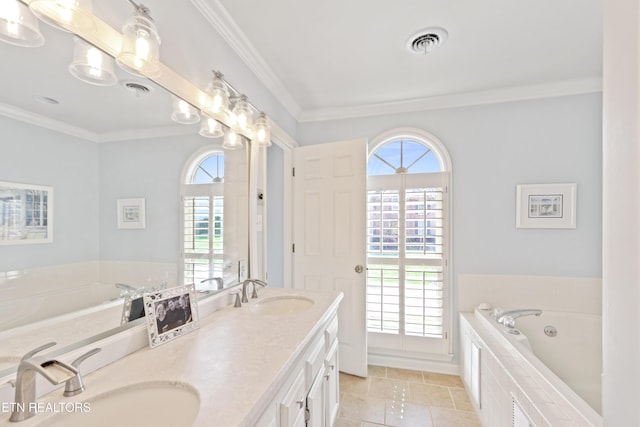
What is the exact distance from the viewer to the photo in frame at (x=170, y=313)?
3.19 feet

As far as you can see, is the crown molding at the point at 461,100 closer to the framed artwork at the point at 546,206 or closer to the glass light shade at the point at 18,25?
the framed artwork at the point at 546,206

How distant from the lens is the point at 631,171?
0.53 metres

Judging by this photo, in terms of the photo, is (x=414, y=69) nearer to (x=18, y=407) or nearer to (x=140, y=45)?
(x=140, y=45)

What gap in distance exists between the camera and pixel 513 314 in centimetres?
212

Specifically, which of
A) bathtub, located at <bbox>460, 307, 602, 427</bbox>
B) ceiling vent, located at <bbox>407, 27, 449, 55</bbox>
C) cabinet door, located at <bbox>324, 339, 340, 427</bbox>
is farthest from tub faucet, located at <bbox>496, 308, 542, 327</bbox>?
ceiling vent, located at <bbox>407, 27, 449, 55</bbox>

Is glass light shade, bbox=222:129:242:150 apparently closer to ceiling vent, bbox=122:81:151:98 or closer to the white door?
ceiling vent, bbox=122:81:151:98

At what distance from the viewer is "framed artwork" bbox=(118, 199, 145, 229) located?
40.0 inches

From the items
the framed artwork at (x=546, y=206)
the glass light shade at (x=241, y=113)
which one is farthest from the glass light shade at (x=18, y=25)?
the framed artwork at (x=546, y=206)

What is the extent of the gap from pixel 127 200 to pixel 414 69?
2024 mm

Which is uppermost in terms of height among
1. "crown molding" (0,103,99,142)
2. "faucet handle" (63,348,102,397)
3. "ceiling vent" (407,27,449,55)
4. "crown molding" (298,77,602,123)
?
"ceiling vent" (407,27,449,55)

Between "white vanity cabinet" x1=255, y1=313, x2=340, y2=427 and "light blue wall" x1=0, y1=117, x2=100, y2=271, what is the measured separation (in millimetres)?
769

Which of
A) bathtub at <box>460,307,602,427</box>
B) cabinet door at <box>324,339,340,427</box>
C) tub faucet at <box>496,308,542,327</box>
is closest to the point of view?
bathtub at <box>460,307,602,427</box>

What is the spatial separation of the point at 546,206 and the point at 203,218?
2.63 m

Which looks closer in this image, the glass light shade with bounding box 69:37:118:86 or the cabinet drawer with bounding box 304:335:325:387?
the glass light shade with bounding box 69:37:118:86
